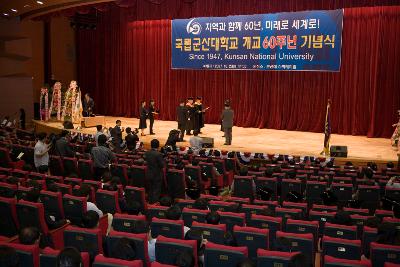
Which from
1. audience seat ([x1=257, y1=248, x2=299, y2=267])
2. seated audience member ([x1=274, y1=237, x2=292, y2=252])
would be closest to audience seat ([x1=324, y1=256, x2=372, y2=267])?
audience seat ([x1=257, y1=248, x2=299, y2=267])

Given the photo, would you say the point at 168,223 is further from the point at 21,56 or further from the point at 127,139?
the point at 21,56

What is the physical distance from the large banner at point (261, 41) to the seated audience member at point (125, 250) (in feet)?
47.8

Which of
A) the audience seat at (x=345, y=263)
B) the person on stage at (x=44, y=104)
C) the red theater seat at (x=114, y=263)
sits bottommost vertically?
the audience seat at (x=345, y=263)

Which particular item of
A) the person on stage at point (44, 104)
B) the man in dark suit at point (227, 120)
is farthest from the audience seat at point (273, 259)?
the person on stage at point (44, 104)

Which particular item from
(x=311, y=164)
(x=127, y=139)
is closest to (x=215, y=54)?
(x=127, y=139)

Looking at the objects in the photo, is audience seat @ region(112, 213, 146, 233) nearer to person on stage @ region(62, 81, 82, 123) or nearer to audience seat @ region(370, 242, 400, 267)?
audience seat @ region(370, 242, 400, 267)

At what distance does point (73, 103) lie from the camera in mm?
20094

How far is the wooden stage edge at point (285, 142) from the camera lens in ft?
44.6

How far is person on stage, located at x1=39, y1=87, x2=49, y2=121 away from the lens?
2064cm

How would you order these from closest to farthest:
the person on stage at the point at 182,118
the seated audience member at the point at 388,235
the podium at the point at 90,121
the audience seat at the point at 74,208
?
1. the seated audience member at the point at 388,235
2. the audience seat at the point at 74,208
3. the person on stage at the point at 182,118
4. the podium at the point at 90,121

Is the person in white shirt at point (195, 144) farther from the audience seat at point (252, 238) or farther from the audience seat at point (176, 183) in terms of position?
the audience seat at point (252, 238)

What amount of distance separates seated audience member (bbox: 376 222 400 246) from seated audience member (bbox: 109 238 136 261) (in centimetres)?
268

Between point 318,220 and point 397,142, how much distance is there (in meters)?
10.4

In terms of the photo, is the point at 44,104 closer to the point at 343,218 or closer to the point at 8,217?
the point at 8,217
